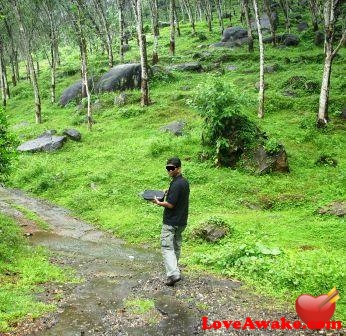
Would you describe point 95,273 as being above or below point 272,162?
below

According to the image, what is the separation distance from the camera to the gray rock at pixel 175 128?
1069 inches

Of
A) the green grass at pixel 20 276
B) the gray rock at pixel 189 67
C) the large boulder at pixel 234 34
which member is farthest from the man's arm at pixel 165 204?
the large boulder at pixel 234 34

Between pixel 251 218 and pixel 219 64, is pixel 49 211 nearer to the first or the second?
pixel 251 218

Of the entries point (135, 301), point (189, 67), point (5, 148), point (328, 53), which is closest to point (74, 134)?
point (5, 148)

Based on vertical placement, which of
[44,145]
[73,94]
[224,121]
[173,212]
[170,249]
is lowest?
[44,145]

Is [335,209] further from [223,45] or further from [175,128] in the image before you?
[223,45]

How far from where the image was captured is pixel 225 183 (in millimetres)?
19281

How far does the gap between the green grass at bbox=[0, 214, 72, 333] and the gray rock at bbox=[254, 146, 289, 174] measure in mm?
10578

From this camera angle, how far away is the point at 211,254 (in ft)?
42.3

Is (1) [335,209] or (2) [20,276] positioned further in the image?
(1) [335,209]

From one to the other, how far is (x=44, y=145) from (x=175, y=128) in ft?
26.5

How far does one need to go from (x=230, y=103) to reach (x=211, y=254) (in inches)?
424

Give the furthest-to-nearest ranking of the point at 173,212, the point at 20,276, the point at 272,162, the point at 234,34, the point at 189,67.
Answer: the point at 234,34 → the point at 189,67 → the point at 272,162 → the point at 20,276 → the point at 173,212

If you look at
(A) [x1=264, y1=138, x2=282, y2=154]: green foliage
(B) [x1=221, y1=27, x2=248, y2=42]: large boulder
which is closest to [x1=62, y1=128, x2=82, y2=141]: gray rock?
(A) [x1=264, y1=138, x2=282, y2=154]: green foliage
